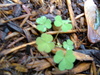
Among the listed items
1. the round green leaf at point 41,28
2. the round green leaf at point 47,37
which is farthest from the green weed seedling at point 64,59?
the round green leaf at point 41,28

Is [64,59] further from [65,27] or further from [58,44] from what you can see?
[65,27]

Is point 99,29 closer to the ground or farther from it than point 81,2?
closer to the ground

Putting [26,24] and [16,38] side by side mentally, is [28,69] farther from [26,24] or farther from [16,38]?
[26,24]

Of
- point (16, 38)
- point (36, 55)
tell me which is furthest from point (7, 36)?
point (36, 55)

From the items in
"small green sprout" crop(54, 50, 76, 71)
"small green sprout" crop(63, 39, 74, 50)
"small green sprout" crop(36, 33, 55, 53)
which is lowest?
"small green sprout" crop(54, 50, 76, 71)

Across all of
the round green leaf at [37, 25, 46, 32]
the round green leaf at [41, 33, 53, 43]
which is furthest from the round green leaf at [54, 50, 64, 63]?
the round green leaf at [37, 25, 46, 32]

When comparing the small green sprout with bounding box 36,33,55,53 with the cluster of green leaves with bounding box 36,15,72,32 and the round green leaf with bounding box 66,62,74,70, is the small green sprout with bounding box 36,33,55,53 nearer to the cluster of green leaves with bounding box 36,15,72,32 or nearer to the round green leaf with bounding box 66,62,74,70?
the cluster of green leaves with bounding box 36,15,72,32

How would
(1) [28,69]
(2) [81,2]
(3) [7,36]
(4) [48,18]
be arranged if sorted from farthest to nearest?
(2) [81,2], (4) [48,18], (3) [7,36], (1) [28,69]

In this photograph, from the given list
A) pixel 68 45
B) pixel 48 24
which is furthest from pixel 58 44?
pixel 48 24

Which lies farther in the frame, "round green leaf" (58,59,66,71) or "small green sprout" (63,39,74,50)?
"small green sprout" (63,39,74,50)
